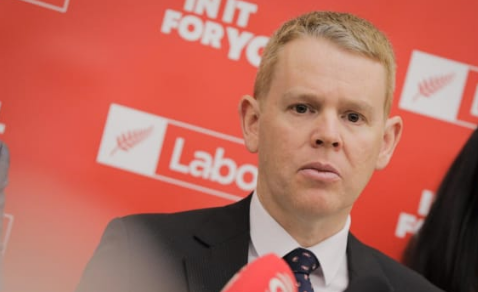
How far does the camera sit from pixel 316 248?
1.46m

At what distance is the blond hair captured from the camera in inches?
56.9

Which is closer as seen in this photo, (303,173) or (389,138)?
(303,173)

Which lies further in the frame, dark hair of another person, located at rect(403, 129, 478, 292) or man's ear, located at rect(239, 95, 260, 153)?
dark hair of another person, located at rect(403, 129, 478, 292)

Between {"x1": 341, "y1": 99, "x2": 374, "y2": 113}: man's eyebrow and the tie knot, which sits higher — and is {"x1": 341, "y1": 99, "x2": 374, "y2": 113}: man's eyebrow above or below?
above

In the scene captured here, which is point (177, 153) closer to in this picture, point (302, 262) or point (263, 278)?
point (302, 262)

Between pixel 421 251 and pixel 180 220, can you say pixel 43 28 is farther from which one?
pixel 421 251

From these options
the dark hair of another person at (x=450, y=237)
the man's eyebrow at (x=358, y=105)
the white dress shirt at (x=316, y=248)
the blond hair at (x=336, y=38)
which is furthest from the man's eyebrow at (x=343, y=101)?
the dark hair of another person at (x=450, y=237)

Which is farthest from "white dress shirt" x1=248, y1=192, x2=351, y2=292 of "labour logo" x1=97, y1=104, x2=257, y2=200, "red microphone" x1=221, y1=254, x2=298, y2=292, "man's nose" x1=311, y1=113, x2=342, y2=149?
"labour logo" x1=97, y1=104, x2=257, y2=200

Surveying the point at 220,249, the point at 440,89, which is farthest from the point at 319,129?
the point at 440,89

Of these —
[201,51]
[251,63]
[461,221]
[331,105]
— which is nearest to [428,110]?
[461,221]

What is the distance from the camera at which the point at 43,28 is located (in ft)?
7.31

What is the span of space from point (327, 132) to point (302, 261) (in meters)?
0.27

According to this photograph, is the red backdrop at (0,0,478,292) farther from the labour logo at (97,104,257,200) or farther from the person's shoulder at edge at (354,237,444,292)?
the person's shoulder at edge at (354,237,444,292)

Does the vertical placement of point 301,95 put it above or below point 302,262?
above
